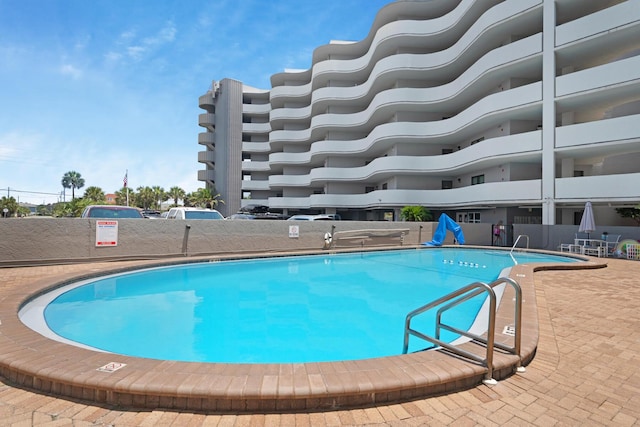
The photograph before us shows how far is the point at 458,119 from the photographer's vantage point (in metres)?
27.2

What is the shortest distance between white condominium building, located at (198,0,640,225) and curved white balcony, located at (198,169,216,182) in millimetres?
1068

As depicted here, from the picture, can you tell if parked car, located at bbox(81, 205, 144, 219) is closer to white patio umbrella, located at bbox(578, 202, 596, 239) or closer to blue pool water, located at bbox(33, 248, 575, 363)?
blue pool water, located at bbox(33, 248, 575, 363)

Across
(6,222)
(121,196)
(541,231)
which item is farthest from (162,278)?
(121,196)

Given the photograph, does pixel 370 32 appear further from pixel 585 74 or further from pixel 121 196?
pixel 121 196

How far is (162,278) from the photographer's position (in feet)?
35.5

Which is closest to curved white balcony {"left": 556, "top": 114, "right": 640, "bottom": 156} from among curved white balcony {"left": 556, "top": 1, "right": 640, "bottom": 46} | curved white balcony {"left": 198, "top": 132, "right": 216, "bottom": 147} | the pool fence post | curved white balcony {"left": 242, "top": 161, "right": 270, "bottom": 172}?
curved white balcony {"left": 556, "top": 1, "right": 640, "bottom": 46}

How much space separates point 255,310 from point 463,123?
993 inches

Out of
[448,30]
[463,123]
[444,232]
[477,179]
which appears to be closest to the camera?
[444,232]

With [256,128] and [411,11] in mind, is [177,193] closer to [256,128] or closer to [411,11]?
[256,128]

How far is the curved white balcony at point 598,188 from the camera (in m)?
17.4

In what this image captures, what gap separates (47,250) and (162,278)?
14.7 feet

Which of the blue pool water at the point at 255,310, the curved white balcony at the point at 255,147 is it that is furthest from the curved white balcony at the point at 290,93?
the blue pool water at the point at 255,310

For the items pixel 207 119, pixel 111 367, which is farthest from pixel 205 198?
pixel 111 367

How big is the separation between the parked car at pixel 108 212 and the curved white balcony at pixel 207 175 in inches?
1587
